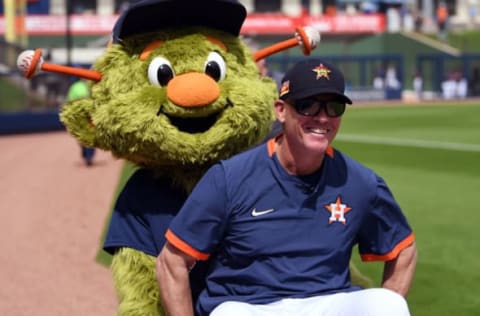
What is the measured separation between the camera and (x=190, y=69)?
3836mm

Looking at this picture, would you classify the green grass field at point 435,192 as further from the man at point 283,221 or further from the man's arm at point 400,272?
the man at point 283,221

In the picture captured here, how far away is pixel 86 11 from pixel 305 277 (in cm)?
5920

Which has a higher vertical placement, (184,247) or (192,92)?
(192,92)

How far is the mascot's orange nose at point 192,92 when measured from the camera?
365 centimetres

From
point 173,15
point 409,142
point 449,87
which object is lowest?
point 449,87

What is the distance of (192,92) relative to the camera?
3658 millimetres

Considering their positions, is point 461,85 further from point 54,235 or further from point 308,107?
point 308,107

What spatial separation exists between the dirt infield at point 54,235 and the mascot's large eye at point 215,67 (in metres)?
0.66

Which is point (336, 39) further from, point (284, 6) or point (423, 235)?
point (423, 235)

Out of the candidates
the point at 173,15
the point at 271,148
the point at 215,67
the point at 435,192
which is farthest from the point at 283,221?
the point at 435,192

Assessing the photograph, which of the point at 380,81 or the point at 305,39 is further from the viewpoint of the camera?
the point at 380,81

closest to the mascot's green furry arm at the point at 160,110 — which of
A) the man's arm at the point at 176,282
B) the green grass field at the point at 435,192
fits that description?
the man's arm at the point at 176,282

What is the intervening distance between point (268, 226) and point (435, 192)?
25.2ft

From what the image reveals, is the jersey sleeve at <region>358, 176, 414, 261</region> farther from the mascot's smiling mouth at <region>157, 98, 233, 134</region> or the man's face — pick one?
the mascot's smiling mouth at <region>157, 98, 233, 134</region>
